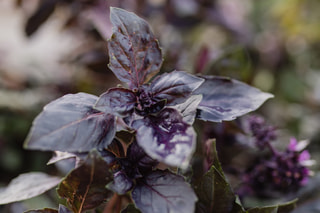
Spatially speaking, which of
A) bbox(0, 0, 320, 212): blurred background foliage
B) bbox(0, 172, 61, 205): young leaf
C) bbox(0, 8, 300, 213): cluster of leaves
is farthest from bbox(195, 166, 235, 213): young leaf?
bbox(0, 0, 320, 212): blurred background foliage

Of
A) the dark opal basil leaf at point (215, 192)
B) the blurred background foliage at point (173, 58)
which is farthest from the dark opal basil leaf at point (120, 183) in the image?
the blurred background foliage at point (173, 58)

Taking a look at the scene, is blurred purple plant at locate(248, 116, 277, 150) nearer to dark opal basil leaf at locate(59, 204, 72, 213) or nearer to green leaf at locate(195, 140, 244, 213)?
green leaf at locate(195, 140, 244, 213)

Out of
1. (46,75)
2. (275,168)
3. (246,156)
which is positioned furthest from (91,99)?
(46,75)

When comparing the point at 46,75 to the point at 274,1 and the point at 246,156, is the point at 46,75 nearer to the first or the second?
the point at 246,156

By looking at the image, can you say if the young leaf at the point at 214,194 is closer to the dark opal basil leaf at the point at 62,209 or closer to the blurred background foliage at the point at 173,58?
the dark opal basil leaf at the point at 62,209

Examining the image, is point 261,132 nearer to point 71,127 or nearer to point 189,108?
point 189,108
